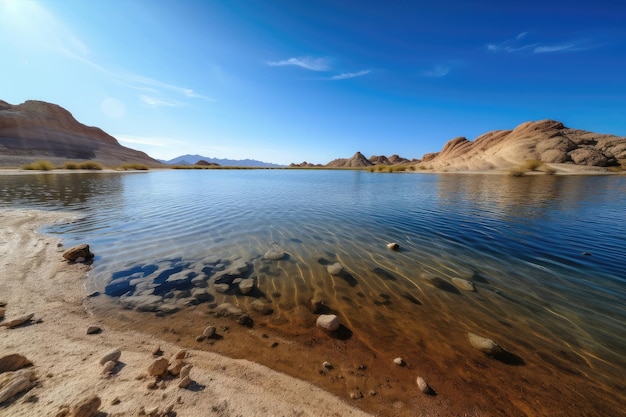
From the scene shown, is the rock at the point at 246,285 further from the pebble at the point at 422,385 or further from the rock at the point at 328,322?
the pebble at the point at 422,385

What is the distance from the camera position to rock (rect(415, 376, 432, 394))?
398cm

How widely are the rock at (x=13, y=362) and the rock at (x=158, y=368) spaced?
76.8 inches

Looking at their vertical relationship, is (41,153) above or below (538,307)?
above

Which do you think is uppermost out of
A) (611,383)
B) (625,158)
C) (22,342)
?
(625,158)

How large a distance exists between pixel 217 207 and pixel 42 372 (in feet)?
55.2

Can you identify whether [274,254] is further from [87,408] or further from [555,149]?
[555,149]

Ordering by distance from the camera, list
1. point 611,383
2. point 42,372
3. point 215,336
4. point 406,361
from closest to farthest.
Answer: point 42,372 < point 611,383 < point 406,361 < point 215,336

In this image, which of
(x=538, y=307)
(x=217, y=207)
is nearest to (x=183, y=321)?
(x=538, y=307)

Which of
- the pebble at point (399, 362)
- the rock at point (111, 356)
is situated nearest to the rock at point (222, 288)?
the rock at point (111, 356)

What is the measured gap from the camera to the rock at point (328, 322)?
5.53 meters

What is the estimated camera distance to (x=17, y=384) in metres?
3.10

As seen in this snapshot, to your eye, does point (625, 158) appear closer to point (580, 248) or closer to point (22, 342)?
point (580, 248)

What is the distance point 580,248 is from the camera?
1034 centimetres

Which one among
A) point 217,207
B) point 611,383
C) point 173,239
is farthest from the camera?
point 217,207
